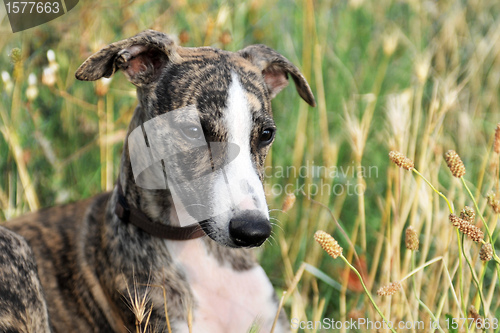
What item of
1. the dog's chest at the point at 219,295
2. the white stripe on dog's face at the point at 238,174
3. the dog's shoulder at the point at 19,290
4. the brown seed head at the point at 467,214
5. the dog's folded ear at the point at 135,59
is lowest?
the dog's chest at the point at 219,295

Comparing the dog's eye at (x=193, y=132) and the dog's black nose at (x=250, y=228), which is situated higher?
the dog's eye at (x=193, y=132)

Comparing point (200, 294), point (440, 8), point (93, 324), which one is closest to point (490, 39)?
point (440, 8)

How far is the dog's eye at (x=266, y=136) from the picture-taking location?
265 centimetres

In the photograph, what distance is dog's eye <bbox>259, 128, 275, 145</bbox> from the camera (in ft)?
8.70

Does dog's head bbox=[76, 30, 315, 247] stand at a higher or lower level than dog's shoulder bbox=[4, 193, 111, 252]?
higher

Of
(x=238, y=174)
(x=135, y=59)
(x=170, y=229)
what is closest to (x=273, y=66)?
(x=135, y=59)

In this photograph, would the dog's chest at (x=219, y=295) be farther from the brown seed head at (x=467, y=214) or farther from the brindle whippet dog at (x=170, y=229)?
the brown seed head at (x=467, y=214)

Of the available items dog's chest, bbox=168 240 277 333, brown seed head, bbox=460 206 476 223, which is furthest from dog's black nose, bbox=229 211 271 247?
brown seed head, bbox=460 206 476 223

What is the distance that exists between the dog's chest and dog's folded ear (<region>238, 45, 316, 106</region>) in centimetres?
97

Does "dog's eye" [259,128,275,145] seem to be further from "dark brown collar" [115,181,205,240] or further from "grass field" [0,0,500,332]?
"grass field" [0,0,500,332]

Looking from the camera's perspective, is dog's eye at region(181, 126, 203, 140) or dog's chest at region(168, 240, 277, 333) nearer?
dog's eye at region(181, 126, 203, 140)

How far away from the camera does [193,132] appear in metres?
2.53

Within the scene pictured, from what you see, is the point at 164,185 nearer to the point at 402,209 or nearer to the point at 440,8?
the point at 402,209

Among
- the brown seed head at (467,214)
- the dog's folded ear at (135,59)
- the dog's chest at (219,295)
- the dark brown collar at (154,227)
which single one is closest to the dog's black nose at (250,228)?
the dark brown collar at (154,227)
